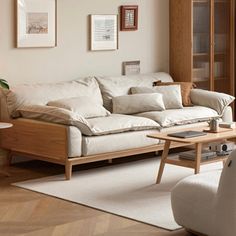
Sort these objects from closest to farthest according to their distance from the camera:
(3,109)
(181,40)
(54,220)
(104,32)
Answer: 1. (54,220)
2. (3,109)
3. (104,32)
4. (181,40)

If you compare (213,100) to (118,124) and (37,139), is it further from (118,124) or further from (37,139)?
(37,139)

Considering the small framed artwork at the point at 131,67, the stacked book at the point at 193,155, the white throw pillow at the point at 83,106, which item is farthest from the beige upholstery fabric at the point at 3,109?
the stacked book at the point at 193,155

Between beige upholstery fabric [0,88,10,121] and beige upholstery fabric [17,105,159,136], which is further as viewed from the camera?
beige upholstery fabric [0,88,10,121]

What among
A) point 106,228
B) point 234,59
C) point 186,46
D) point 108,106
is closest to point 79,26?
point 108,106

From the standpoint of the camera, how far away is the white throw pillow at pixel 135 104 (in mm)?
7359

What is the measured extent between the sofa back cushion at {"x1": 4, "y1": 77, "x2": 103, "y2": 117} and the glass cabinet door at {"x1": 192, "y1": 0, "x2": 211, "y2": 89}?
1726mm

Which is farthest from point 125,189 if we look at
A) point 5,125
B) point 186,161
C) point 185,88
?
point 185,88

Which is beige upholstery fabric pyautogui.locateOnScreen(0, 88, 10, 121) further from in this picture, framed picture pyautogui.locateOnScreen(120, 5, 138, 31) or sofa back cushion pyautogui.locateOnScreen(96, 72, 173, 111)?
framed picture pyautogui.locateOnScreen(120, 5, 138, 31)

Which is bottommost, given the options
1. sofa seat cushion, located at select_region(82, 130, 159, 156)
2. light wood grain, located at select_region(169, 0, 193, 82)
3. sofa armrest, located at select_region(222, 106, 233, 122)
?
sofa seat cushion, located at select_region(82, 130, 159, 156)

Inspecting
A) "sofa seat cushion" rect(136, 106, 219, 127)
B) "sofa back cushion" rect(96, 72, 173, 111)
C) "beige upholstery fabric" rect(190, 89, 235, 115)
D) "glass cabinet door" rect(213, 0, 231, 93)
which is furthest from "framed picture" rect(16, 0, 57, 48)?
"glass cabinet door" rect(213, 0, 231, 93)

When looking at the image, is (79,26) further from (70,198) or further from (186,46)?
(70,198)

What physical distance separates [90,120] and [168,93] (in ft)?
4.82

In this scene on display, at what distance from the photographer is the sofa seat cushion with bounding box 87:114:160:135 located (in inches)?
253

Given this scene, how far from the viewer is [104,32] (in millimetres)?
7863
